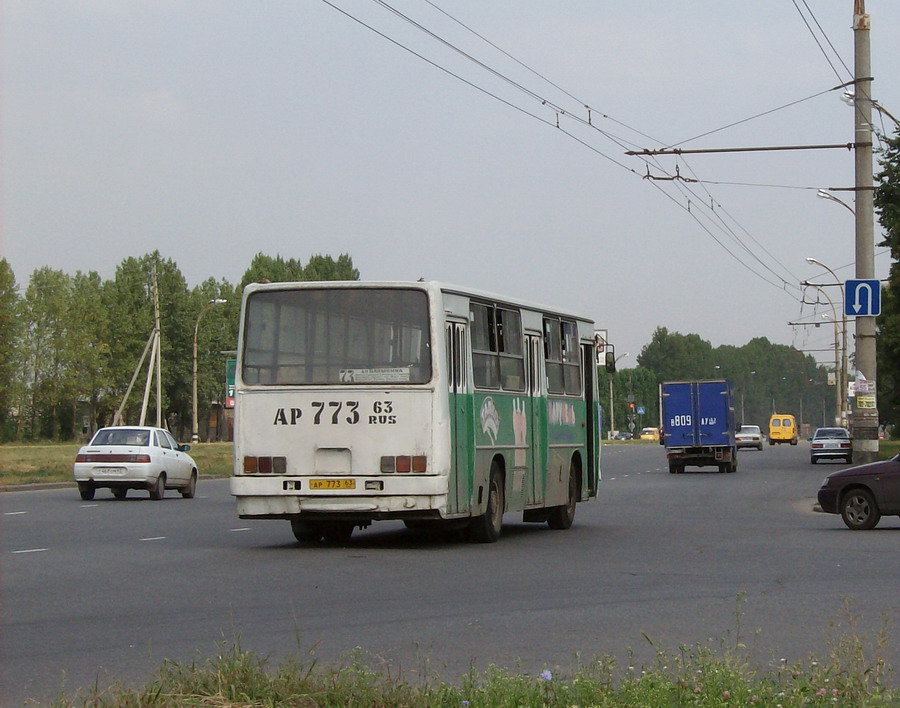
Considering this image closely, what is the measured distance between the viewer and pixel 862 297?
1100 inches

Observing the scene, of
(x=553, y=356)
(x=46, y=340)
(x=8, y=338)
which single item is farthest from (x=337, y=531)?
(x=46, y=340)

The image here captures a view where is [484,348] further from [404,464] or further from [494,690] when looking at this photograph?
[494,690]

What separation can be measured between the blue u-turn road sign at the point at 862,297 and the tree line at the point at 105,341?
8157 centimetres

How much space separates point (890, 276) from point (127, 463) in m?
33.0

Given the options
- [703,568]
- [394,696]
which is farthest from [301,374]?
[394,696]

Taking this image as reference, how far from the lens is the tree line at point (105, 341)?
11219cm

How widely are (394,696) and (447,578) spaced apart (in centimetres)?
776

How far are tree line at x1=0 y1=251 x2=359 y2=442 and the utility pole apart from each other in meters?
80.7

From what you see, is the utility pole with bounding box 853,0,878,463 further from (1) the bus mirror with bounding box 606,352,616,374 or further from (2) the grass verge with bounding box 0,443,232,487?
(2) the grass verge with bounding box 0,443,232,487

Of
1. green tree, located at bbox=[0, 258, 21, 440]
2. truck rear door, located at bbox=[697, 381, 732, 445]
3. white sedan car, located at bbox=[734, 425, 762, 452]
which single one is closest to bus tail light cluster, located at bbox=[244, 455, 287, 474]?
truck rear door, located at bbox=[697, 381, 732, 445]

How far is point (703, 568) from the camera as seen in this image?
639 inches

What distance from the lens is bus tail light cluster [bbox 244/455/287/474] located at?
18.7 meters

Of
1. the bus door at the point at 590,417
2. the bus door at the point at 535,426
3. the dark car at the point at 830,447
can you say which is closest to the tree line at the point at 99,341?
the dark car at the point at 830,447

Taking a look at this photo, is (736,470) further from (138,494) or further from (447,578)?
(447,578)
